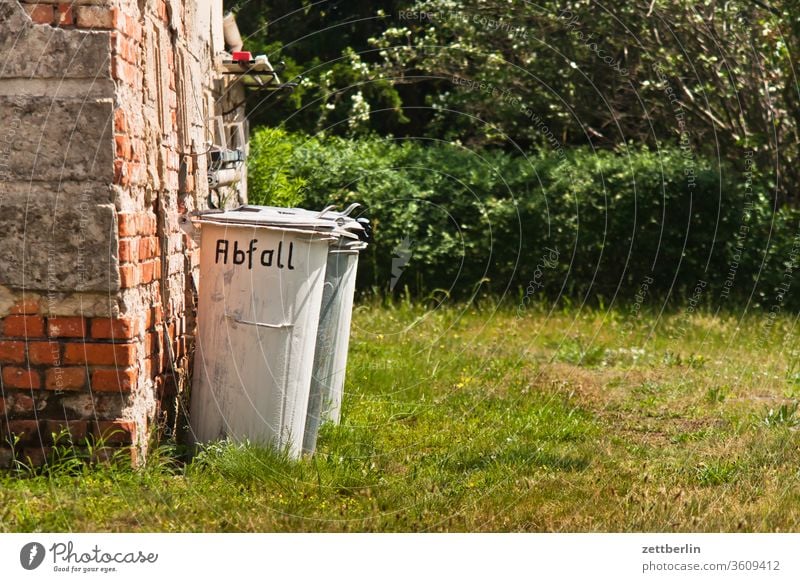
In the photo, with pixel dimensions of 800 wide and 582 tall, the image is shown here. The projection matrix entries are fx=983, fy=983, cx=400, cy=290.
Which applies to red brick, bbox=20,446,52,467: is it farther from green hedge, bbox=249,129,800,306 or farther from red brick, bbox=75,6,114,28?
green hedge, bbox=249,129,800,306

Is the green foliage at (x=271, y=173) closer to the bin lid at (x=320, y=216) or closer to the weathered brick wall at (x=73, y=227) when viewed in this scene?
the bin lid at (x=320, y=216)

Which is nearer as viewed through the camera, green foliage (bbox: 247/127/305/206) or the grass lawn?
the grass lawn

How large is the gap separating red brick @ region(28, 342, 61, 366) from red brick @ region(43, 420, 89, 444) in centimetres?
26

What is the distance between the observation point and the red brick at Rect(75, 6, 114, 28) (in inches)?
162

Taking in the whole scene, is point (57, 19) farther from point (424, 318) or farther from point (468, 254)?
point (468, 254)

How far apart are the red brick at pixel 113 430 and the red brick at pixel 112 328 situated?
0.37 metres

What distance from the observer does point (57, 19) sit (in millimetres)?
4129

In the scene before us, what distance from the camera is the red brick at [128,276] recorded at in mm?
4188

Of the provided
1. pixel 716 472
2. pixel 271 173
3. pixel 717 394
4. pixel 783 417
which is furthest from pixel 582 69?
pixel 716 472

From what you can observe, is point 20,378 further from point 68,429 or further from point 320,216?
point 320,216

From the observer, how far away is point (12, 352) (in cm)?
424

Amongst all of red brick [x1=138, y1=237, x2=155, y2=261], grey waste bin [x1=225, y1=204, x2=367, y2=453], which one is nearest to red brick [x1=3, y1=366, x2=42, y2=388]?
red brick [x1=138, y1=237, x2=155, y2=261]

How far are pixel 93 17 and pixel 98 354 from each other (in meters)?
1.43
